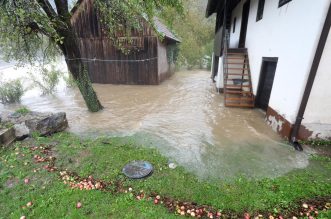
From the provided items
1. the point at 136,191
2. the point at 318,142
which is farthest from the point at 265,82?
the point at 136,191

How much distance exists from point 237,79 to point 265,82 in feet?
5.38

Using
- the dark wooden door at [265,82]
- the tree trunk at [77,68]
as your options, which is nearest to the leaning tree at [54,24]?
the tree trunk at [77,68]

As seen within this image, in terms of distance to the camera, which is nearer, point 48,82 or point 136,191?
point 136,191

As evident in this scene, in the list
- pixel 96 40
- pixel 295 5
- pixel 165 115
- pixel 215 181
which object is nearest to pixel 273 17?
pixel 295 5

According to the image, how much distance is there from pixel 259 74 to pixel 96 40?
1015 cm

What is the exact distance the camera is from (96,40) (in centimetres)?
1277

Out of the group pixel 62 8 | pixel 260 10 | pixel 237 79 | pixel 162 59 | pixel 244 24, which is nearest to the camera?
pixel 62 8

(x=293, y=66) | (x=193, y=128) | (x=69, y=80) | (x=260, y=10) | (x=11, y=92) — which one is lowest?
(x=193, y=128)

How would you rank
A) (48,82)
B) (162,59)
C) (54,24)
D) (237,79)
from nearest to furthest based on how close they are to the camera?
(54,24) < (237,79) < (48,82) < (162,59)

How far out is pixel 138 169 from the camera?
3.88 m

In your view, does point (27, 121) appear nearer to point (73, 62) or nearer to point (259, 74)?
point (73, 62)

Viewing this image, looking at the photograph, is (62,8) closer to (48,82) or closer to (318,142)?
(48,82)

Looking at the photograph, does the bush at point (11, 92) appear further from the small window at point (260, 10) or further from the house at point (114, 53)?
the small window at point (260, 10)

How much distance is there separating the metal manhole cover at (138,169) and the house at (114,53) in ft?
30.6
